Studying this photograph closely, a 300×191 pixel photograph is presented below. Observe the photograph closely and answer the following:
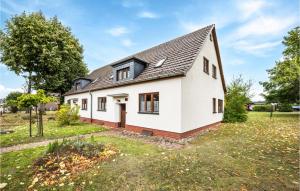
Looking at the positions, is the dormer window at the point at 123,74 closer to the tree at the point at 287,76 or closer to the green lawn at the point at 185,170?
the green lawn at the point at 185,170

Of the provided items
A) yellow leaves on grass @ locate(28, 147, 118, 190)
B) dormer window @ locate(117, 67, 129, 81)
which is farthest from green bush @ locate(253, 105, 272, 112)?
yellow leaves on grass @ locate(28, 147, 118, 190)

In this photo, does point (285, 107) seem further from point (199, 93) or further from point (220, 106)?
point (199, 93)

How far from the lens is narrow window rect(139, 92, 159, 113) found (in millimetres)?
11609

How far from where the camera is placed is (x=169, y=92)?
1066 centimetres

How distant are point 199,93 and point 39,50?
78.1 ft

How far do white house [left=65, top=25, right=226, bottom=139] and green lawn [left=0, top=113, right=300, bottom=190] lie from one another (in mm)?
3071

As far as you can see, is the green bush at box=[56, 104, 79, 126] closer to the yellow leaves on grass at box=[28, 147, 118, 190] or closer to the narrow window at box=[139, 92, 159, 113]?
the narrow window at box=[139, 92, 159, 113]

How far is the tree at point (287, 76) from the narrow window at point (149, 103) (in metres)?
22.5

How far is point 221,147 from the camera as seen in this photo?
841 cm

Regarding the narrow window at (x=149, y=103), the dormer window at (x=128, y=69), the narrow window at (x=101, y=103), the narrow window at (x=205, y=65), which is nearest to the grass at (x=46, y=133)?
the narrow window at (x=101, y=103)

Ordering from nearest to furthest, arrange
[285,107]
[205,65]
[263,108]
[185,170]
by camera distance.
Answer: [185,170], [205,65], [285,107], [263,108]

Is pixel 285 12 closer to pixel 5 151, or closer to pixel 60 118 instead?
pixel 5 151

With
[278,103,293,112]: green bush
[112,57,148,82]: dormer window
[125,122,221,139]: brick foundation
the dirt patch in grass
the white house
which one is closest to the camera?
→ the dirt patch in grass

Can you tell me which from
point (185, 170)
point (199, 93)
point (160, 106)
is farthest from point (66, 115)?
point (185, 170)
